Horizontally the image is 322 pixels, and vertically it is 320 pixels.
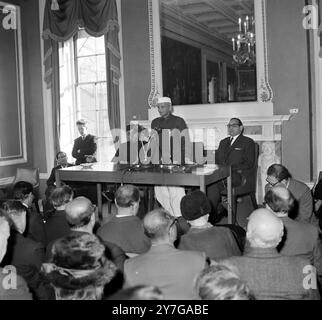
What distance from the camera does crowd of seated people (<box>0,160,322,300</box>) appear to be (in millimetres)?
1615

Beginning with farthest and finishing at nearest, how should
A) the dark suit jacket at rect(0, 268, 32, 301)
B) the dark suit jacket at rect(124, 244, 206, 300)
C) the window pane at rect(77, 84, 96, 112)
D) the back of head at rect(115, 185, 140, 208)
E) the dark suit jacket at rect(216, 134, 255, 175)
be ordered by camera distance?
the window pane at rect(77, 84, 96, 112)
the dark suit jacket at rect(216, 134, 255, 175)
the back of head at rect(115, 185, 140, 208)
the dark suit jacket at rect(124, 244, 206, 300)
the dark suit jacket at rect(0, 268, 32, 301)

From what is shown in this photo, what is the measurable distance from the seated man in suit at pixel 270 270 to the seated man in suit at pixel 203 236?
434 mm

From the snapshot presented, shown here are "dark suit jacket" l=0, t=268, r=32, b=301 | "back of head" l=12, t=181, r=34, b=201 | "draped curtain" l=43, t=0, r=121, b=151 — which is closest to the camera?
Answer: "dark suit jacket" l=0, t=268, r=32, b=301

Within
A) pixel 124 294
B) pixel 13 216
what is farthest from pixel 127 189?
pixel 124 294

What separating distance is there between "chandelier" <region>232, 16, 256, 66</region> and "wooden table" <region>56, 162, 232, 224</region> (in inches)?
86.4

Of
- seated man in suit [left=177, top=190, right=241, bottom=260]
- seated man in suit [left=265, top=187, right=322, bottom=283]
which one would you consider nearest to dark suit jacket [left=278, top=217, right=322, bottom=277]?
seated man in suit [left=265, top=187, right=322, bottom=283]

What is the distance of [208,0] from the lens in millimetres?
6410

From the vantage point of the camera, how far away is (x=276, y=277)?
199 centimetres

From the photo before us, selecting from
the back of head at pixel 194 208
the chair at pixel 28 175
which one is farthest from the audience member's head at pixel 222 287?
the chair at pixel 28 175

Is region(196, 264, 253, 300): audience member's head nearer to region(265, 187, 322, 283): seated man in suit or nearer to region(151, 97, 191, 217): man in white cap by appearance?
region(265, 187, 322, 283): seated man in suit

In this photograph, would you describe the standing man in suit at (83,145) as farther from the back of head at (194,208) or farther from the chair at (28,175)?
the back of head at (194,208)

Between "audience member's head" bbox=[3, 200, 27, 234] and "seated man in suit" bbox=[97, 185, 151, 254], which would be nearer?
"audience member's head" bbox=[3, 200, 27, 234]

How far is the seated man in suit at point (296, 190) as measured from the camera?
3833mm
